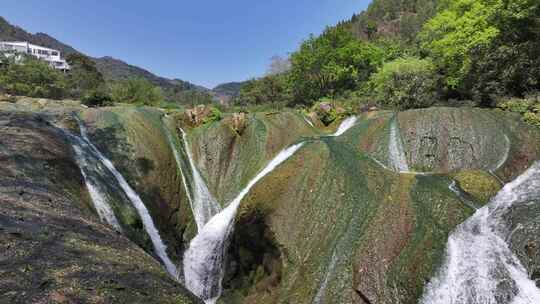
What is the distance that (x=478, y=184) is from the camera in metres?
6.82

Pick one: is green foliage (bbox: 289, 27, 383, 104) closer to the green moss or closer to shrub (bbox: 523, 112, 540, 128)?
shrub (bbox: 523, 112, 540, 128)

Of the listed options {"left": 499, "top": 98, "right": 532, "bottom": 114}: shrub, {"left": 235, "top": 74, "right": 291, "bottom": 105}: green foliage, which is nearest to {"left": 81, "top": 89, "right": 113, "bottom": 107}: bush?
{"left": 499, "top": 98, "right": 532, "bottom": 114}: shrub

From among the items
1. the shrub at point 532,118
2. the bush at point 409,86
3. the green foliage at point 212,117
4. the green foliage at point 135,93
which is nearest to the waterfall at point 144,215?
the green foliage at point 212,117

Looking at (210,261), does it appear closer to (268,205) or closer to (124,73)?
(268,205)

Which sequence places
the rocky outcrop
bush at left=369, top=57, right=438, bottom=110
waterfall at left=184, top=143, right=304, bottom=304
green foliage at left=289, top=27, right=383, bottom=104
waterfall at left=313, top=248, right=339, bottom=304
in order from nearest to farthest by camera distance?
→ 1. waterfall at left=313, top=248, right=339, bottom=304
2. waterfall at left=184, top=143, right=304, bottom=304
3. the rocky outcrop
4. bush at left=369, top=57, right=438, bottom=110
5. green foliage at left=289, top=27, right=383, bottom=104

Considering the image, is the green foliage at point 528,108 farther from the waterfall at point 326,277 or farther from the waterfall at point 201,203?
the waterfall at point 201,203

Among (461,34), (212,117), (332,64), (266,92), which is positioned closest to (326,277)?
(212,117)

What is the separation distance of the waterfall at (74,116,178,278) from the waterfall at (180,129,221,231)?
75.6 inches

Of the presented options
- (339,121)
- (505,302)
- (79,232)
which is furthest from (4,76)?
(505,302)

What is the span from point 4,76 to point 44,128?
25775 millimetres

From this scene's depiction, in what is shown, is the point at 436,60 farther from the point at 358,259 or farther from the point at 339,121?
the point at 358,259

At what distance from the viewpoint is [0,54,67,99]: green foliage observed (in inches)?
1037

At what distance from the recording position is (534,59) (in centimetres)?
1182

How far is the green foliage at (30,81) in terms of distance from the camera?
2634cm
